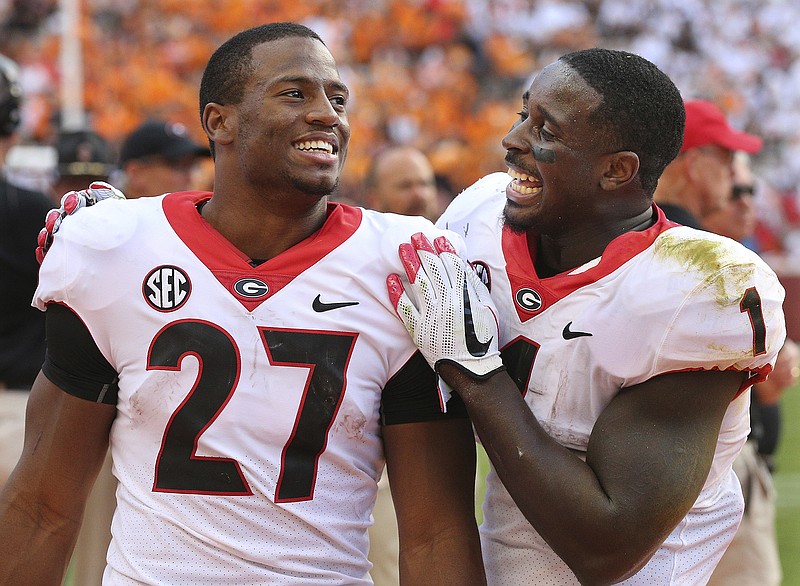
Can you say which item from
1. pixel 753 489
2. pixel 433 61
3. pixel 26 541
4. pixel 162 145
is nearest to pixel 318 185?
pixel 26 541

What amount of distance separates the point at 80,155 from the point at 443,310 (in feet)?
13.0

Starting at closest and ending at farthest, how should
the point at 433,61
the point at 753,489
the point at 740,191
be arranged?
the point at 753,489
the point at 740,191
the point at 433,61

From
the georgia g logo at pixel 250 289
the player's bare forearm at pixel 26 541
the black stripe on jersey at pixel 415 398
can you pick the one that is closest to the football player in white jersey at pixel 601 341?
the black stripe on jersey at pixel 415 398

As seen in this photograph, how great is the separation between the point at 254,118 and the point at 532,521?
1.08 meters

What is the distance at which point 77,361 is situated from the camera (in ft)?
7.67

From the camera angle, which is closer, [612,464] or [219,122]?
[612,464]

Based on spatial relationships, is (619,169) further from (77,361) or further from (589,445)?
(77,361)

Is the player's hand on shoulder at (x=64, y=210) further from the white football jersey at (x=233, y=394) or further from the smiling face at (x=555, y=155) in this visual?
the smiling face at (x=555, y=155)

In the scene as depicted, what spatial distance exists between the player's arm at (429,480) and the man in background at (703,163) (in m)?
2.08

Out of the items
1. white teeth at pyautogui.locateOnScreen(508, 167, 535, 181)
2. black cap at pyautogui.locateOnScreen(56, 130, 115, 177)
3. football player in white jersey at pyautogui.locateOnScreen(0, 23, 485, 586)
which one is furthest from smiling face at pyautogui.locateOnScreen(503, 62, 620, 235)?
black cap at pyautogui.locateOnScreen(56, 130, 115, 177)

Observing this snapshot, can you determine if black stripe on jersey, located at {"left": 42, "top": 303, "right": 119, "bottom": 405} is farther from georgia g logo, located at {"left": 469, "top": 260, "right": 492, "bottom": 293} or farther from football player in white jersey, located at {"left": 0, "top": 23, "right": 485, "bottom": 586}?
georgia g logo, located at {"left": 469, "top": 260, "right": 492, "bottom": 293}

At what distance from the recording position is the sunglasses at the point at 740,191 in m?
4.48

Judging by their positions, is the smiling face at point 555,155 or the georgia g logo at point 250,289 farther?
the smiling face at point 555,155

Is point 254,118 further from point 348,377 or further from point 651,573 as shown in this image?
point 651,573
